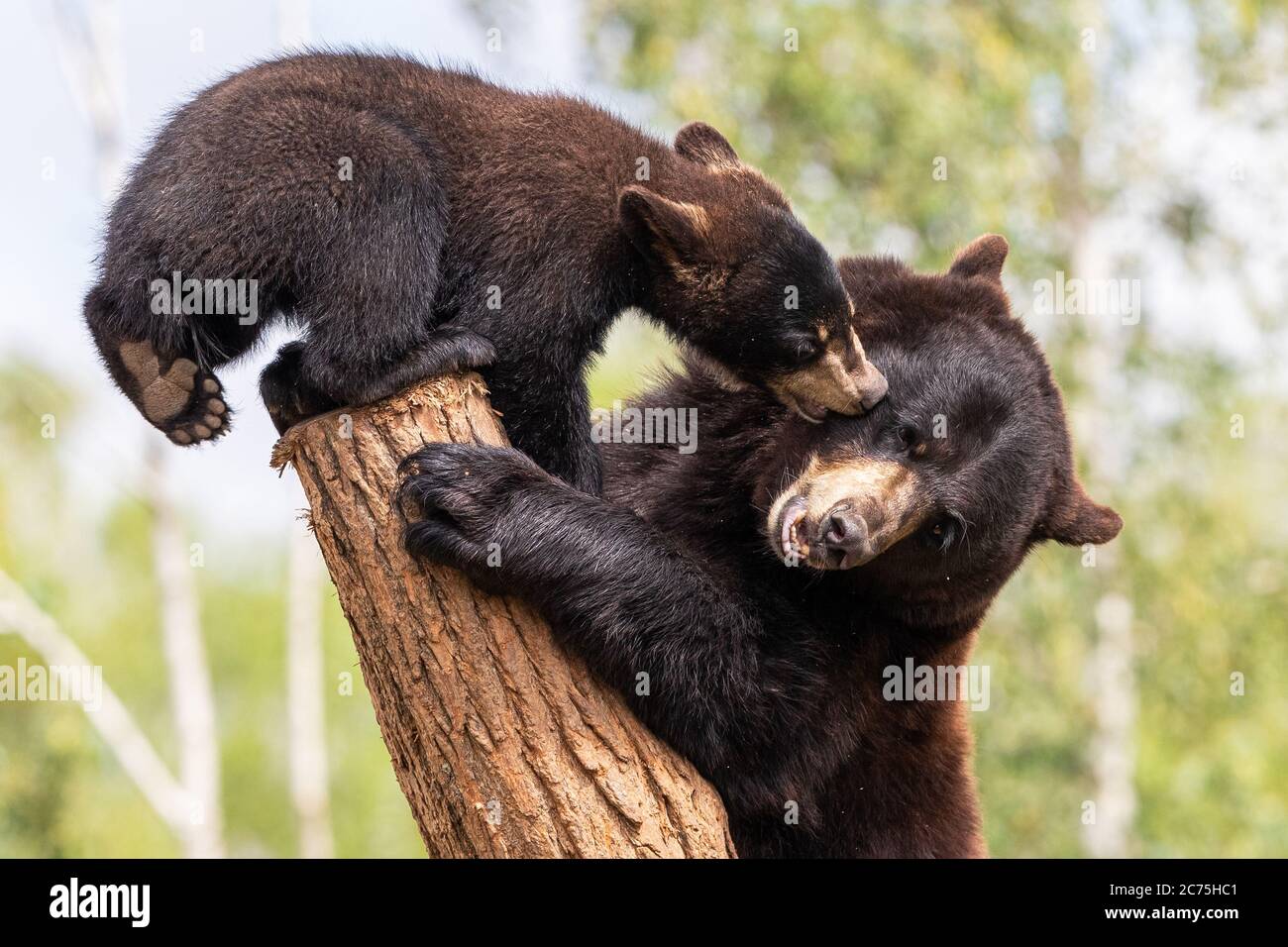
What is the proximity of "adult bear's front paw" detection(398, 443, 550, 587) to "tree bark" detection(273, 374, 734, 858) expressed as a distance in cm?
6

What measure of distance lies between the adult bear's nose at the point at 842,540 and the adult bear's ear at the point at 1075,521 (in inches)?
47.2

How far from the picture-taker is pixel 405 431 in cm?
489

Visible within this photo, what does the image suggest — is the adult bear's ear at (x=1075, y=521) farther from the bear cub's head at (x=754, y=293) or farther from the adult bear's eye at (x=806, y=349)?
the adult bear's eye at (x=806, y=349)

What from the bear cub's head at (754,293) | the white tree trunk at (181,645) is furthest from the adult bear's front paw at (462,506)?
the white tree trunk at (181,645)

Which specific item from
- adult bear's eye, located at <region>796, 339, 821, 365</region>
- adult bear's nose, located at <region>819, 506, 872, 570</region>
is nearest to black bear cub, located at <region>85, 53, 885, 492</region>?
adult bear's eye, located at <region>796, 339, 821, 365</region>

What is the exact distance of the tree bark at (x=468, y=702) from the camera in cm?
457

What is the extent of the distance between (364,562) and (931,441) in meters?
2.37

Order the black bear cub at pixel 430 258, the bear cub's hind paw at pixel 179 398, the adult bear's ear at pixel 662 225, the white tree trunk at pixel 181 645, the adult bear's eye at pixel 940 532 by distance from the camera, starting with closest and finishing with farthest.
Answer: the black bear cub at pixel 430 258
the bear cub's hind paw at pixel 179 398
the adult bear's ear at pixel 662 225
the adult bear's eye at pixel 940 532
the white tree trunk at pixel 181 645

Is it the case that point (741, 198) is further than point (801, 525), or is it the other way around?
point (741, 198)

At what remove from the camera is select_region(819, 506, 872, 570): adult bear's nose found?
5.18m

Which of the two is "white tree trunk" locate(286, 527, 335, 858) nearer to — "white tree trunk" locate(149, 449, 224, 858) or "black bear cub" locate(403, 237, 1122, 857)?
"white tree trunk" locate(149, 449, 224, 858)

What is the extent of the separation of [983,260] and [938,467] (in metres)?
1.32
